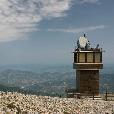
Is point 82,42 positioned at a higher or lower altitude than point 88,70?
higher

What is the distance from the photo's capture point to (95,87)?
192 ft

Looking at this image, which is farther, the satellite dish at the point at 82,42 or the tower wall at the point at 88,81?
the satellite dish at the point at 82,42

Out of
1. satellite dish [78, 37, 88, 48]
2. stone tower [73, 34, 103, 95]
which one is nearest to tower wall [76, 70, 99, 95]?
stone tower [73, 34, 103, 95]

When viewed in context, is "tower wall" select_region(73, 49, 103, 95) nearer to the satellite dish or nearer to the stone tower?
the stone tower

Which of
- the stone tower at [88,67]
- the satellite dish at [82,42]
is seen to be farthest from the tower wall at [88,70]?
the satellite dish at [82,42]

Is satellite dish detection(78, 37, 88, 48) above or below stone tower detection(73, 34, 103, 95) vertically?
above

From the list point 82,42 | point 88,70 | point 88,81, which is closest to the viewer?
point 88,81

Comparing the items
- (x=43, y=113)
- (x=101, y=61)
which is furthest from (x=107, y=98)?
(x=43, y=113)

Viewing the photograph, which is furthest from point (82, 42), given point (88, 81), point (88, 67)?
point (88, 81)

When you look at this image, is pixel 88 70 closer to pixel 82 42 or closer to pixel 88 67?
pixel 88 67

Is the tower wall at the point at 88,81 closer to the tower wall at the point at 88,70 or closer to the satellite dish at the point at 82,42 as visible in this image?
the tower wall at the point at 88,70

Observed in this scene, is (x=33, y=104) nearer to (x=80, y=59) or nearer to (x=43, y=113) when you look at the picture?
(x=43, y=113)

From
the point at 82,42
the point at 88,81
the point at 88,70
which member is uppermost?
the point at 82,42

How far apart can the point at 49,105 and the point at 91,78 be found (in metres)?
24.7
